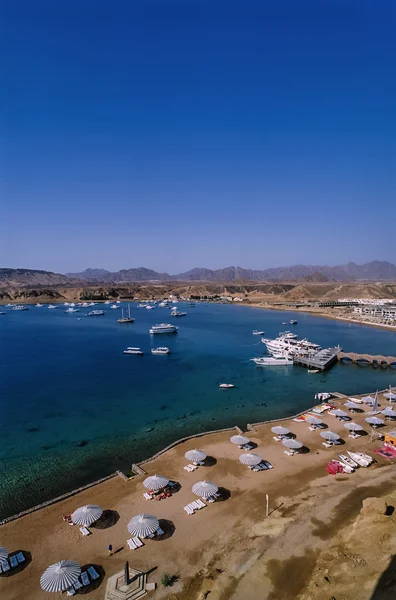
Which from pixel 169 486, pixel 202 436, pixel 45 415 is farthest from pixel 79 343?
pixel 169 486

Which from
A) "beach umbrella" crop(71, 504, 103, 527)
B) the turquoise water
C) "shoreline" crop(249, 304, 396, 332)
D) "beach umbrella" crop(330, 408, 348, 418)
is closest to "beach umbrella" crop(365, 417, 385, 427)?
"beach umbrella" crop(330, 408, 348, 418)

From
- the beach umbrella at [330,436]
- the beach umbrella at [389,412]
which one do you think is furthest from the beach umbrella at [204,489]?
the beach umbrella at [389,412]

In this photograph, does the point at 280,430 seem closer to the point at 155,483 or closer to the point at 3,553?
the point at 155,483

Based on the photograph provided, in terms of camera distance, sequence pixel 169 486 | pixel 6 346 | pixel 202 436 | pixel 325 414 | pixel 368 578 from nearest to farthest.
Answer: pixel 368 578 → pixel 169 486 → pixel 202 436 → pixel 325 414 → pixel 6 346

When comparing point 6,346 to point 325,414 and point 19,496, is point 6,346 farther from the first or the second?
point 325,414

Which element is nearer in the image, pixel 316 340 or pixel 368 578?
pixel 368 578

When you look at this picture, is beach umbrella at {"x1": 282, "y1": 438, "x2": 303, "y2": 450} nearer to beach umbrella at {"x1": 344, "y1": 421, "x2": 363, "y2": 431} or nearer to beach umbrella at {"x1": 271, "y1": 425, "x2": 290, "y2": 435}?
beach umbrella at {"x1": 271, "y1": 425, "x2": 290, "y2": 435}
